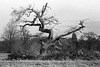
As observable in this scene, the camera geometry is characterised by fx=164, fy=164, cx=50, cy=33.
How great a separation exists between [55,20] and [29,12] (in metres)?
5.17

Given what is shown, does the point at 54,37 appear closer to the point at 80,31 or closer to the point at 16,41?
the point at 80,31

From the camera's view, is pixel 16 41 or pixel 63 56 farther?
pixel 16 41

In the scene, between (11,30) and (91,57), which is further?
(11,30)

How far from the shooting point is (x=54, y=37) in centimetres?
2680

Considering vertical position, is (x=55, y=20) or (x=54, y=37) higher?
(x=55, y=20)

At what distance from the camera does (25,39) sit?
169ft


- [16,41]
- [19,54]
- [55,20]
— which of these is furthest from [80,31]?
[16,41]

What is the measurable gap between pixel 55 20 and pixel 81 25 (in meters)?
4.61

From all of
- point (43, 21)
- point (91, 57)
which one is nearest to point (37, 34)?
point (43, 21)

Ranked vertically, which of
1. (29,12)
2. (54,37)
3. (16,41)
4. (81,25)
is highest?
(29,12)

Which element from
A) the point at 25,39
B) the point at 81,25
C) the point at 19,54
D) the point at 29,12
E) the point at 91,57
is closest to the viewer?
the point at 91,57

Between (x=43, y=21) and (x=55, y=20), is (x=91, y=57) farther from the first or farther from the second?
(x=55, y=20)

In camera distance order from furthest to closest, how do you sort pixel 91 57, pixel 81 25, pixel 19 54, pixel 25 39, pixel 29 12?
pixel 25 39 < pixel 81 25 < pixel 29 12 < pixel 19 54 < pixel 91 57

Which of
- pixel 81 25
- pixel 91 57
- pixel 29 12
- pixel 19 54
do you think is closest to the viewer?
pixel 91 57
